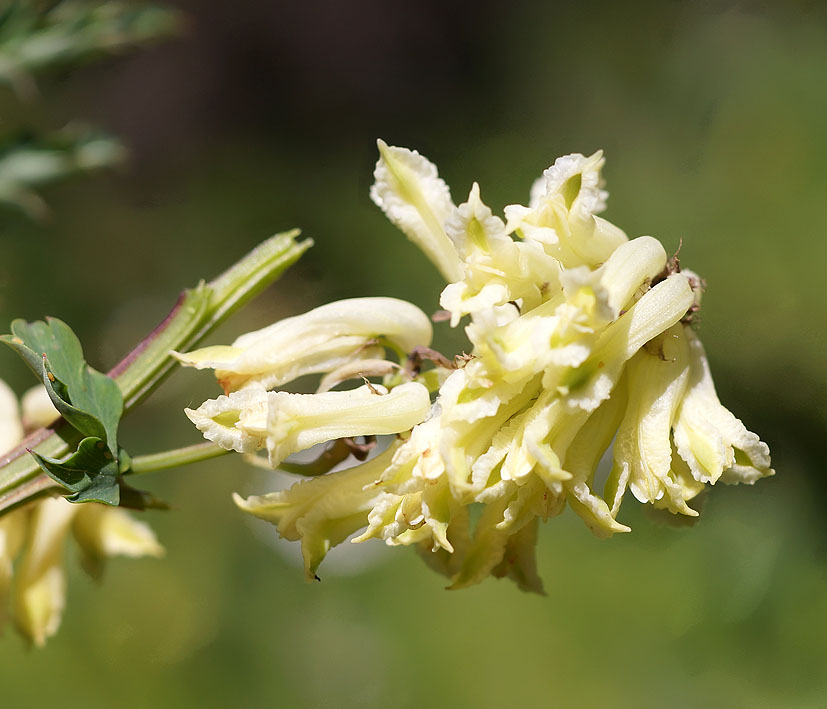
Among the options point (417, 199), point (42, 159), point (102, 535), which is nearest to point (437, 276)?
point (42, 159)

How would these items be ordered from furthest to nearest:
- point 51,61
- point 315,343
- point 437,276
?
point 437,276, point 51,61, point 315,343

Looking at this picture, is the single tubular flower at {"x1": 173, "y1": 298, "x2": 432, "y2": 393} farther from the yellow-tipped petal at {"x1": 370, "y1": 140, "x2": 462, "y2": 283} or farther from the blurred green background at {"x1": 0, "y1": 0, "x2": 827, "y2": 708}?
the blurred green background at {"x1": 0, "y1": 0, "x2": 827, "y2": 708}

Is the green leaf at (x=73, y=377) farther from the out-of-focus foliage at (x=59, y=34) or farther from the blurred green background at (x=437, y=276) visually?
the out-of-focus foliage at (x=59, y=34)

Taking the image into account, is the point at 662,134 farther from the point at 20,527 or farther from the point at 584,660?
the point at 20,527

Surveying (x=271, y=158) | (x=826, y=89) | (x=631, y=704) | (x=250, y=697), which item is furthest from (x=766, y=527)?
(x=271, y=158)

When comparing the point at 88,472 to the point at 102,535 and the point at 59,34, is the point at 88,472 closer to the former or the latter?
the point at 102,535

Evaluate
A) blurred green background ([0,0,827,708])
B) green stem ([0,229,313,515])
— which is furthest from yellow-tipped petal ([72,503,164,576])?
blurred green background ([0,0,827,708])
